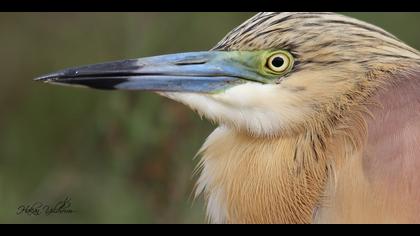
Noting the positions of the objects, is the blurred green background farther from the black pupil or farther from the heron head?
the black pupil

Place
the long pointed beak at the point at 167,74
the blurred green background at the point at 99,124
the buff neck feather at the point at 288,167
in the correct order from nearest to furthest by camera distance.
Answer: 1. the buff neck feather at the point at 288,167
2. the long pointed beak at the point at 167,74
3. the blurred green background at the point at 99,124

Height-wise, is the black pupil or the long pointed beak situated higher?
the black pupil

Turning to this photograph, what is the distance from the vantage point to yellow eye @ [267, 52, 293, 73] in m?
2.68

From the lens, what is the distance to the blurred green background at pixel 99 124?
4.61 m

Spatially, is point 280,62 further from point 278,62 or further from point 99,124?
point 99,124

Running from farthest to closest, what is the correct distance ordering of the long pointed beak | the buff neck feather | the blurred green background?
the blurred green background → the long pointed beak → the buff neck feather

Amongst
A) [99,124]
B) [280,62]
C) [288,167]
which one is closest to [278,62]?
[280,62]

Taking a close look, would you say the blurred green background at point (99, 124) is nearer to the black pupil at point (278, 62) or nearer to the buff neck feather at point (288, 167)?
the buff neck feather at point (288, 167)

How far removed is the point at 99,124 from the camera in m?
4.80

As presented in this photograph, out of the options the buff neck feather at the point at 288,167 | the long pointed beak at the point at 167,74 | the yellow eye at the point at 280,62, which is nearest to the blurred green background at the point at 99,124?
the buff neck feather at the point at 288,167

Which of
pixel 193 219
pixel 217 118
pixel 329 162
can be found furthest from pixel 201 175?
pixel 193 219

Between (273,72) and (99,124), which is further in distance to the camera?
(99,124)

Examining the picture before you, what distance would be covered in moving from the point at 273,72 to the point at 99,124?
2249 mm

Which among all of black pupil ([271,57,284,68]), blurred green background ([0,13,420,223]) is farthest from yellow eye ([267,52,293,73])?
blurred green background ([0,13,420,223])
